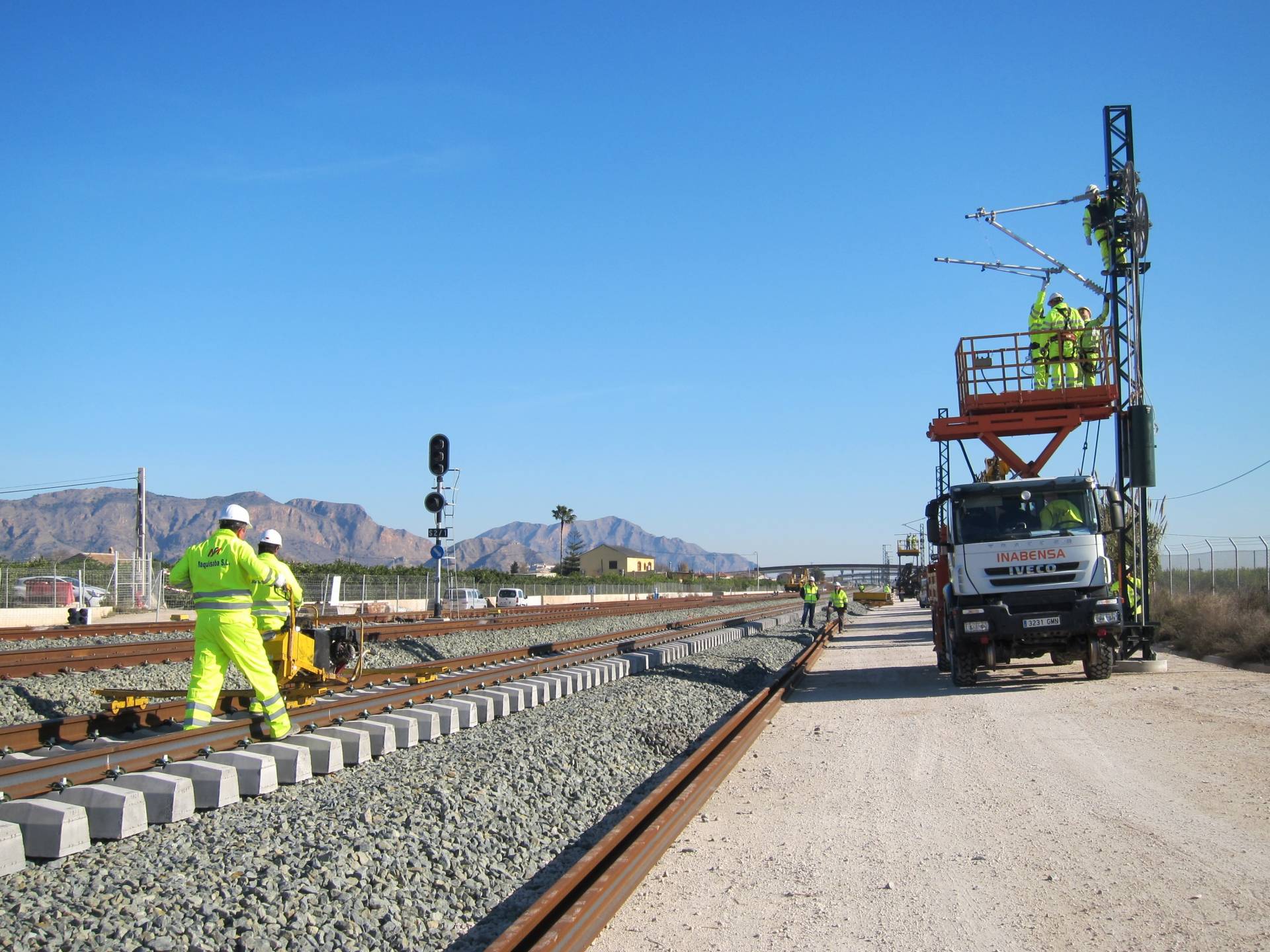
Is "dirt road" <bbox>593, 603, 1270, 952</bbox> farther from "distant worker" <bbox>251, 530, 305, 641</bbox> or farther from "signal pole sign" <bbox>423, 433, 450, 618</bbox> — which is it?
"signal pole sign" <bbox>423, 433, 450, 618</bbox>

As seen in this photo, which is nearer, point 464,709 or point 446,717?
point 446,717

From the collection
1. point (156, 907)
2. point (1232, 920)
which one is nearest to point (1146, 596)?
point (1232, 920)

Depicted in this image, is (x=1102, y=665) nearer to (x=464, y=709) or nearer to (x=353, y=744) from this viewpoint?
(x=464, y=709)

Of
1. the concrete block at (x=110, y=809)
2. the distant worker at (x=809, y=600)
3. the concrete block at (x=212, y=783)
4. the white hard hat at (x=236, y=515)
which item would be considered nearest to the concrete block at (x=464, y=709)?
the white hard hat at (x=236, y=515)

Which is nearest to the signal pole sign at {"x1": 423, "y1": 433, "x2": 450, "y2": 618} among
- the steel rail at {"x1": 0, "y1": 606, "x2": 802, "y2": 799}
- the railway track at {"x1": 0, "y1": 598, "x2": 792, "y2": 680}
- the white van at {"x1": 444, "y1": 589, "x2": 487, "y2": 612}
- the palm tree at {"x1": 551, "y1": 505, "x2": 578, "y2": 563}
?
the railway track at {"x1": 0, "y1": 598, "x2": 792, "y2": 680}

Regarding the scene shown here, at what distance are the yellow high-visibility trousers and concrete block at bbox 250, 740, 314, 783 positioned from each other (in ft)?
1.52

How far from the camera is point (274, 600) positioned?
933cm

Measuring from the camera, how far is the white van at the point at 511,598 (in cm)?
5294

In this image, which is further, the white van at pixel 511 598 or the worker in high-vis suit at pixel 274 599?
the white van at pixel 511 598

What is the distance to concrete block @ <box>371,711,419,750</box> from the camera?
30.1ft

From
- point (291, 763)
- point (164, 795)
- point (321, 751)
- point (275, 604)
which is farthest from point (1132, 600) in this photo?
point (164, 795)

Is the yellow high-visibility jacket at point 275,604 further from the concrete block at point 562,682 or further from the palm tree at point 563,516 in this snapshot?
the palm tree at point 563,516

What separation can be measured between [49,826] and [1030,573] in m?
12.8

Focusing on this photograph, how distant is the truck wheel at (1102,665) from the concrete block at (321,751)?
11.9 m
